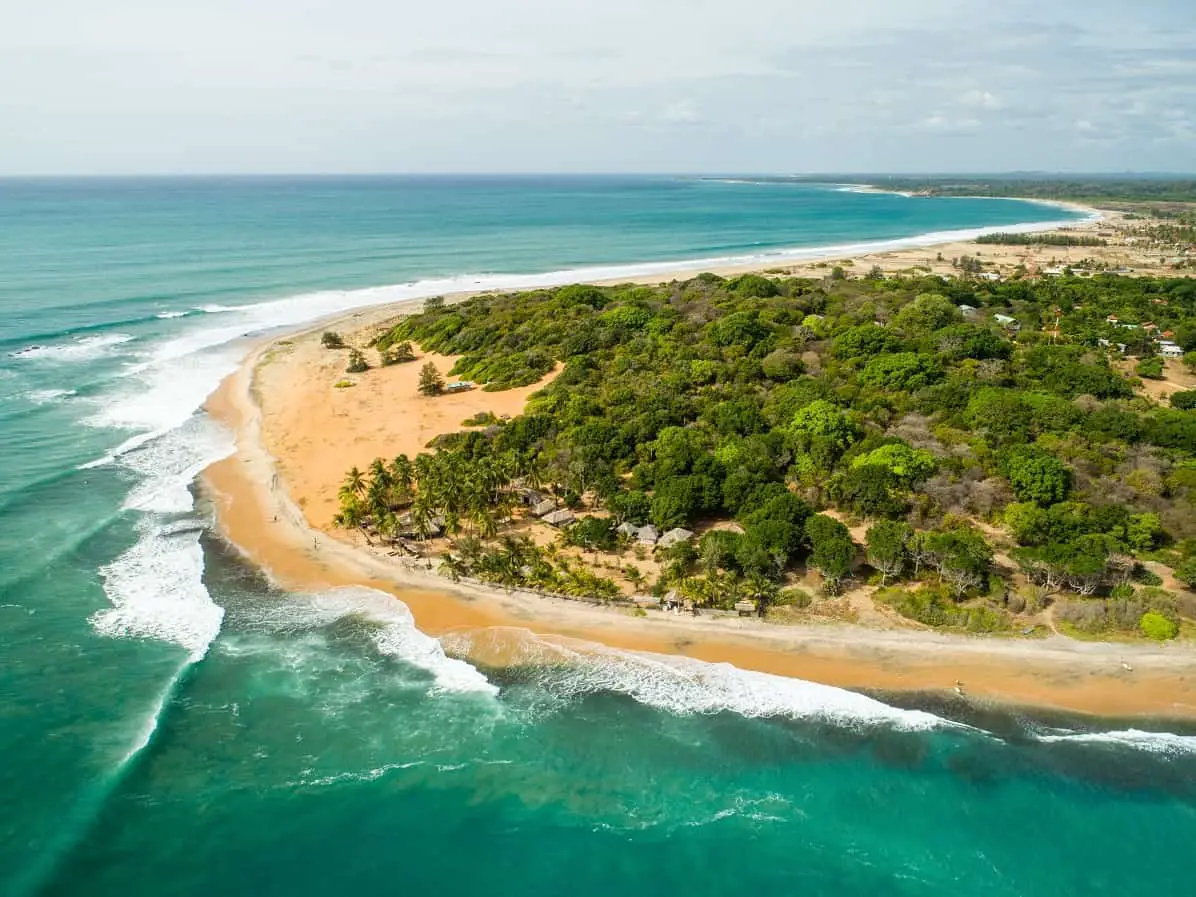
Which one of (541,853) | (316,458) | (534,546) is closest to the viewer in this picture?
(541,853)

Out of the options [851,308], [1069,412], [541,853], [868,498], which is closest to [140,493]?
[541,853]

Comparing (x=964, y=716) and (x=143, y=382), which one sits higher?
(x=143, y=382)

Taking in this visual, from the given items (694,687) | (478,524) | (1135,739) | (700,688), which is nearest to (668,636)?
(694,687)

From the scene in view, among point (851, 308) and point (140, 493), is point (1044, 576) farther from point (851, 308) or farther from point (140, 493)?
point (140, 493)

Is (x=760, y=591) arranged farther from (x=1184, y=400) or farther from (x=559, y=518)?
(x=1184, y=400)

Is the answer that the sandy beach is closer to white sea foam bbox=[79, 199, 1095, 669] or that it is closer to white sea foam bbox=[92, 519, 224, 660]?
white sea foam bbox=[79, 199, 1095, 669]

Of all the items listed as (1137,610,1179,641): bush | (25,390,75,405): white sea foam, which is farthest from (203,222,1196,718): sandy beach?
(25,390,75,405): white sea foam
